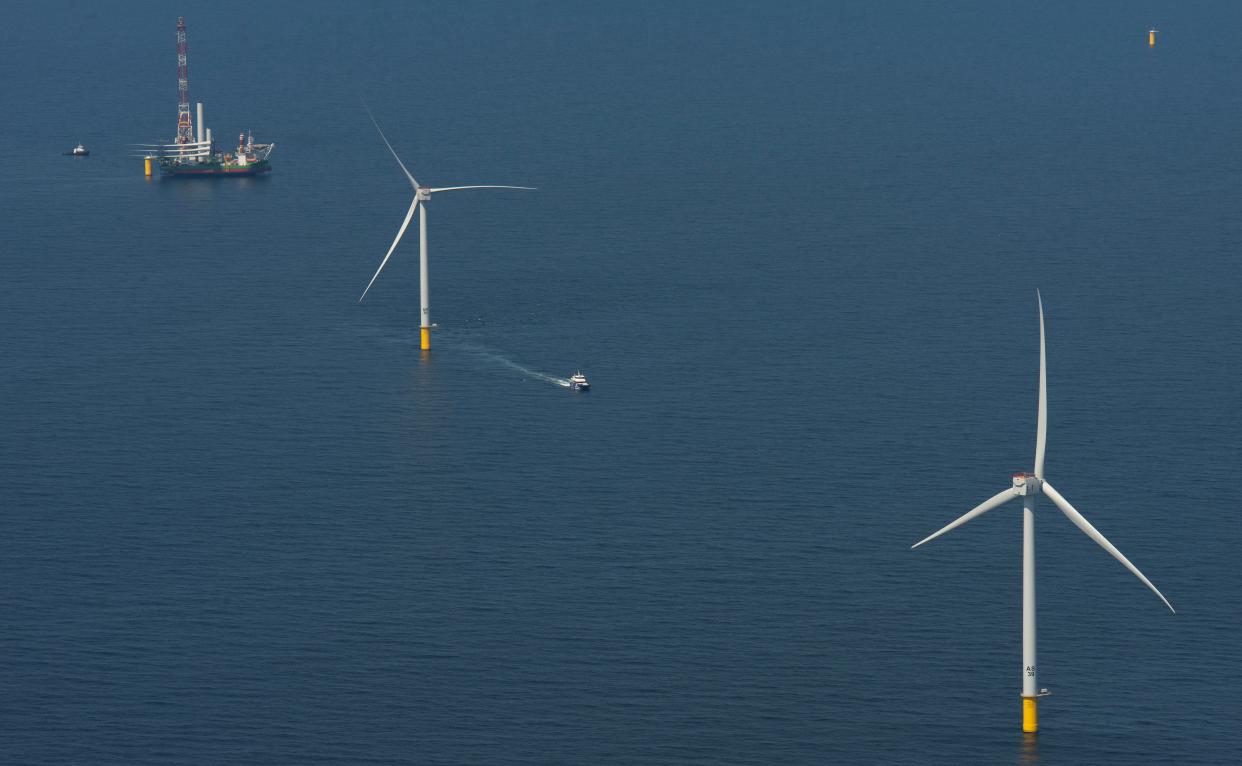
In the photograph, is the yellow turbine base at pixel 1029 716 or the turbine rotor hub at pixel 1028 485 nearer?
the turbine rotor hub at pixel 1028 485

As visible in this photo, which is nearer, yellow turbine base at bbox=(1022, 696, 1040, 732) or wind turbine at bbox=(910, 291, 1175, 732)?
wind turbine at bbox=(910, 291, 1175, 732)

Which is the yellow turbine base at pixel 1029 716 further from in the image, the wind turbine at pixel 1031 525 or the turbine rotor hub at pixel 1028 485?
the turbine rotor hub at pixel 1028 485

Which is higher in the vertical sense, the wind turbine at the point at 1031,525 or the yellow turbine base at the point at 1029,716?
the wind turbine at the point at 1031,525

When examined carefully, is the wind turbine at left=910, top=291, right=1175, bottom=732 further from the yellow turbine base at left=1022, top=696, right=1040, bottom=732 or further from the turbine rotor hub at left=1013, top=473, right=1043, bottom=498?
the yellow turbine base at left=1022, top=696, right=1040, bottom=732

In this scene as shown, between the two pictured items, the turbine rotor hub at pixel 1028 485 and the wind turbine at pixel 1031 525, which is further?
the wind turbine at pixel 1031 525

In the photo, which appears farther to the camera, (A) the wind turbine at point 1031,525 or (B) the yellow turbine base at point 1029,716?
(B) the yellow turbine base at point 1029,716

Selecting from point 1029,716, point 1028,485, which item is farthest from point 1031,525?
point 1029,716

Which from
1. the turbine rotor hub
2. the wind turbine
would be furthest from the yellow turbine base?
the turbine rotor hub

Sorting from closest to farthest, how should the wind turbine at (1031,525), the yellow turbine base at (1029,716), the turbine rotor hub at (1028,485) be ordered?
the turbine rotor hub at (1028,485)
the wind turbine at (1031,525)
the yellow turbine base at (1029,716)

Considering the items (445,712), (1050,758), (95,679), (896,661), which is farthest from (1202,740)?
(95,679)

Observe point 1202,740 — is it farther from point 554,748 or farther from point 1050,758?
point 554,748

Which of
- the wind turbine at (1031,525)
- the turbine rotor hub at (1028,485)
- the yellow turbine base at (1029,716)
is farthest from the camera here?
the yellow turbine base at (1029,716)

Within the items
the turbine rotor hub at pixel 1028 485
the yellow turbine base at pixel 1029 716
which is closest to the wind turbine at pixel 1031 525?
the turbine rotor hub at pixel 1028 485
